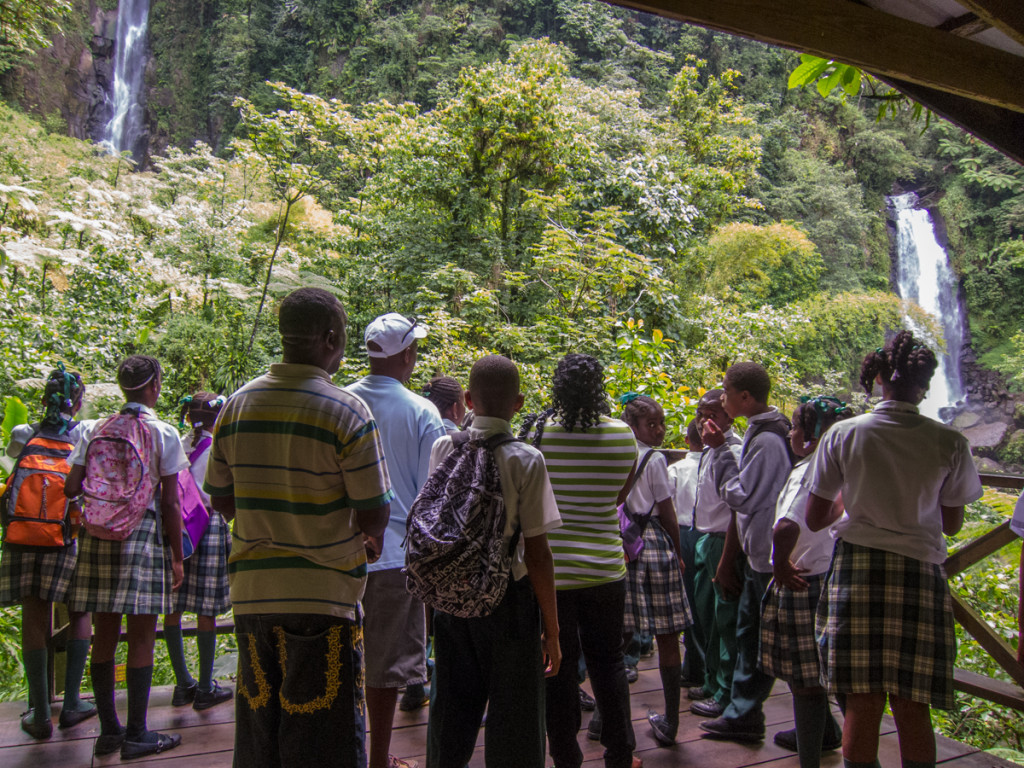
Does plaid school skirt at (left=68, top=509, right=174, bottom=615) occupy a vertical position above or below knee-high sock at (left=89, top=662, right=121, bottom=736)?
above

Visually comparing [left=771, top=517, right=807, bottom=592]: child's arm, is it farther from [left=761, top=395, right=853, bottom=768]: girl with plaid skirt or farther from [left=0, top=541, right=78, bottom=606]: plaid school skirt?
[left=0, top=541, right=78, bottom=606]: plaid school skirt

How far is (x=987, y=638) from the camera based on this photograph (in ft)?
10.6

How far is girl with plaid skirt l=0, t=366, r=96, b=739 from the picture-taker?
10.5 feet

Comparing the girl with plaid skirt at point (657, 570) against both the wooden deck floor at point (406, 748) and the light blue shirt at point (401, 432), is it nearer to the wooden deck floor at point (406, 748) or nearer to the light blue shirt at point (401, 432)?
the wooden deck floor at point (406, 748)

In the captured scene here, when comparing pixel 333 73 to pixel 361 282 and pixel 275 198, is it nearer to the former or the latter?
pixel 275 198

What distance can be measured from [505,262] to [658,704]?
875cm

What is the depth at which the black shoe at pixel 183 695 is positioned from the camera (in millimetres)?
3562

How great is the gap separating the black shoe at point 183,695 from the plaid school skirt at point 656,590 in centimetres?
233

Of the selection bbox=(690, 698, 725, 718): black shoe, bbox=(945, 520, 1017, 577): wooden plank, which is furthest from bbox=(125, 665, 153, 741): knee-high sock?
bbox=(945, 520, 1017, 577): wooden plank

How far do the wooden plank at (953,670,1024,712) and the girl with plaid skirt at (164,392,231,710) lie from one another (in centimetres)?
368

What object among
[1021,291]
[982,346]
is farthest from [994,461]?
[1021,291]

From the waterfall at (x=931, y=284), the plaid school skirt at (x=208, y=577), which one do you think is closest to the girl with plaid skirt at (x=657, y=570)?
the plaid school skirt at (x=208, y=577)

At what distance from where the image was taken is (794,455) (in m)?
3.29

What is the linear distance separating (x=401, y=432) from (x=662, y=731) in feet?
6.14
